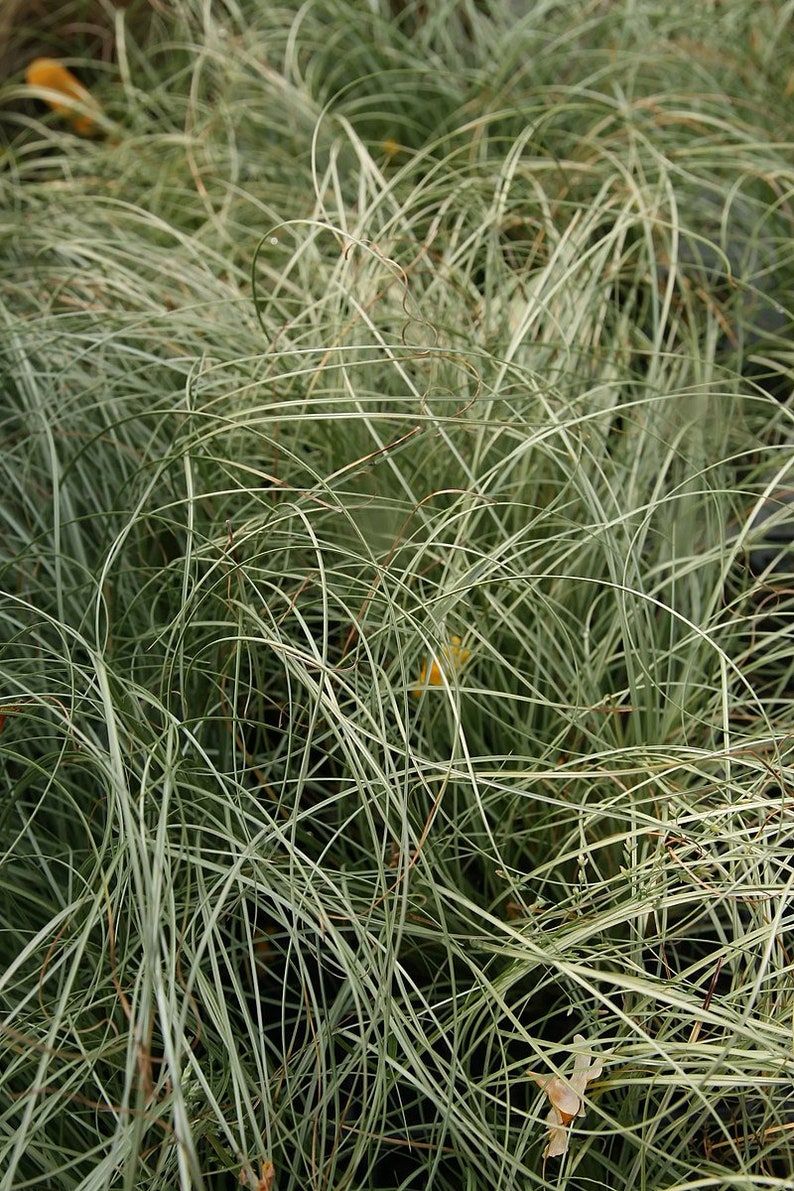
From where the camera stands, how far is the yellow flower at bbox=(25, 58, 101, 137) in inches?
105

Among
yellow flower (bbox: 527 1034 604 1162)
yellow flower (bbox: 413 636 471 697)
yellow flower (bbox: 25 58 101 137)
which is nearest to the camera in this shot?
yellow flower (bbox: 527 1034 604 1162)

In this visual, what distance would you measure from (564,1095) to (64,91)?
8.44 feet

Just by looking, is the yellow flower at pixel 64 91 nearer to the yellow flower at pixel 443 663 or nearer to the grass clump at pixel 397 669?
the grass clump at pixel 397 669

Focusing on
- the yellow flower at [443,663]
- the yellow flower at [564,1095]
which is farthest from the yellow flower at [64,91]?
the yellow flower at [564,1095]

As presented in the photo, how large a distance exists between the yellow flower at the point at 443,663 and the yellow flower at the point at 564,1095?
374 mm

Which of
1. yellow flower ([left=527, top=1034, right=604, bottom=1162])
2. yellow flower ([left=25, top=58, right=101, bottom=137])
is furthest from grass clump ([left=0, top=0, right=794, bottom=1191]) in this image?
yellow flower ([left=25, top=58, right=101, bottom=137])

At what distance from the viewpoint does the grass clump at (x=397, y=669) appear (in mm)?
1070

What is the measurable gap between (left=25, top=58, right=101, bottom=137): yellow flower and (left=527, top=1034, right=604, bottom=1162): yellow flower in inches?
91.3

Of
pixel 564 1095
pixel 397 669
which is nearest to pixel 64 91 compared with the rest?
pixel 397 669

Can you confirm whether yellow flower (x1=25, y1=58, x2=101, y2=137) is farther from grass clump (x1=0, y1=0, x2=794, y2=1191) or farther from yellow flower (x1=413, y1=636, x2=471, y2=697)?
yellow flower (x1=413, y1=636, x2=471, y2=697)

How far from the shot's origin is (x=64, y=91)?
2.77 metres

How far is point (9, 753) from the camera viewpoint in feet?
3.79

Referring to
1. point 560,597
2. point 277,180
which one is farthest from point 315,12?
point 560,597

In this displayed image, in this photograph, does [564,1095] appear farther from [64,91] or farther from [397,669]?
[64,91]
